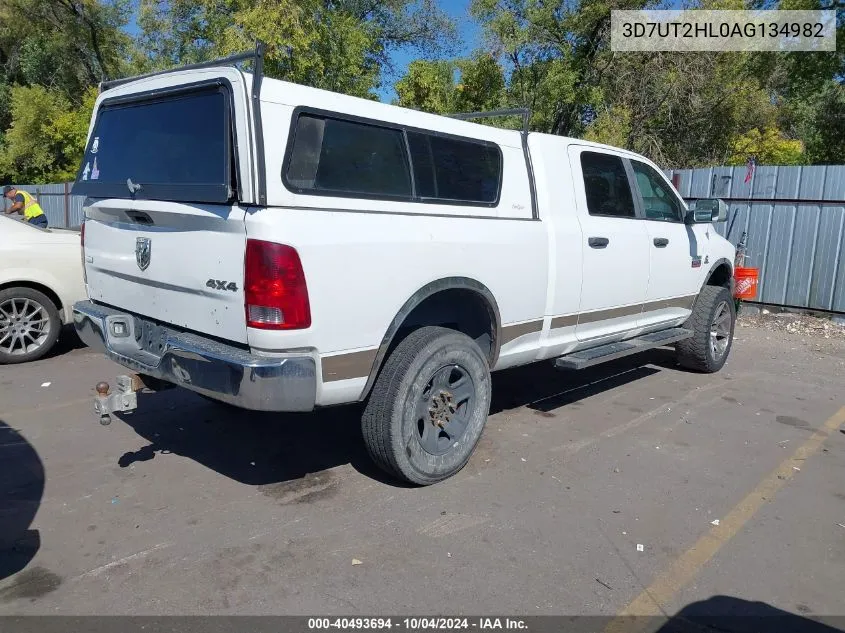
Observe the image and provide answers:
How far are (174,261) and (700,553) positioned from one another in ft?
10.1

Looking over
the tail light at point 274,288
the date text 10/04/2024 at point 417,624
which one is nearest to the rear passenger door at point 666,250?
the tail light at point 274,288

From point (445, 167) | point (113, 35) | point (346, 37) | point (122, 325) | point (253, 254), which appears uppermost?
point (113, 35)

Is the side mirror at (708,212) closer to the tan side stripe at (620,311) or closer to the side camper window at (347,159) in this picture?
the tan side stripe at (620,311)

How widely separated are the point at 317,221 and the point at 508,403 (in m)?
3.12

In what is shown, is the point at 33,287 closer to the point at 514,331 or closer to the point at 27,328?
the point at 27,328

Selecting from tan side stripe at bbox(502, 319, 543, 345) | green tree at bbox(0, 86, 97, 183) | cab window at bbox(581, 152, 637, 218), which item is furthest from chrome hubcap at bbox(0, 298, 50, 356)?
green tree at bbox(0, 86, 97, 183)

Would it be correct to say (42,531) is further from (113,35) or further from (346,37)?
(113,35)

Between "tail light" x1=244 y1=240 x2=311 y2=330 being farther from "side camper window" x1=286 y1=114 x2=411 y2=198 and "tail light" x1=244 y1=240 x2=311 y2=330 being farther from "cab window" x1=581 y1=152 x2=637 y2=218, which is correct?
"cab window" x1=581 y1=152 x2=637 y2=218

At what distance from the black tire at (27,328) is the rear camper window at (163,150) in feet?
9.20

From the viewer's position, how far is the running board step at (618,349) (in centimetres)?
515

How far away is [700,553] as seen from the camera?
11.7ft

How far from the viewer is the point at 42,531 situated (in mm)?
3617

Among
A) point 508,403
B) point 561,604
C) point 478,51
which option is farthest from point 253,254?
point 478,51

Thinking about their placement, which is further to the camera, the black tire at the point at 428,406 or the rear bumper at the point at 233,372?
the black tire at the point at 428,406
